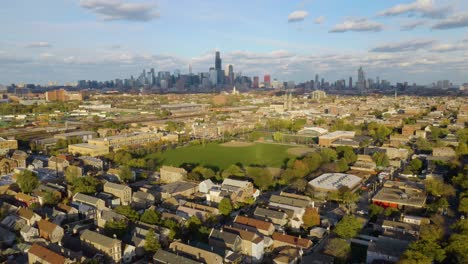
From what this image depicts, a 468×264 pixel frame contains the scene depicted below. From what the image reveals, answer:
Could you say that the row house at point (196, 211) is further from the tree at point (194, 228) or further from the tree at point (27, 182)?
the tree at point (27, 182)

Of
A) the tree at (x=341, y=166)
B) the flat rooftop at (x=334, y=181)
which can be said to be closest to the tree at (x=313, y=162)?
the tree at (x=341, y=166)

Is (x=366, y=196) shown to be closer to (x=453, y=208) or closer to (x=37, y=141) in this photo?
(x=453, y=208)

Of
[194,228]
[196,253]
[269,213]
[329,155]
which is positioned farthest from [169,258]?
[329,155]

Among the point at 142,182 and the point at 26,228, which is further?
the point at 142,182

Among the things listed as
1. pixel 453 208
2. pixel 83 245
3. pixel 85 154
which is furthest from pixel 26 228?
pixel 453 208

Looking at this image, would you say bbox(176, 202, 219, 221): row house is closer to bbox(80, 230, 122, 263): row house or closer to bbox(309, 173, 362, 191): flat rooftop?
bbox(80, 230, 122, 263): row house

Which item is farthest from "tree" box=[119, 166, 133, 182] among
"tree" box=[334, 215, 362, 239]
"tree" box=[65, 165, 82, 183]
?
"tree" box=[334, 215, 362, 239]
